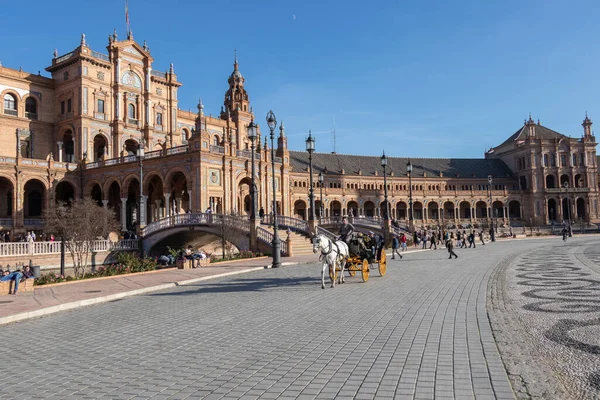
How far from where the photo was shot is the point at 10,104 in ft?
173

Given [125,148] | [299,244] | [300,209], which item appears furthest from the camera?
[300,209]

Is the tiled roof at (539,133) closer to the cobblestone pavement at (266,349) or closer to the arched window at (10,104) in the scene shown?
the arched window at (10,104)

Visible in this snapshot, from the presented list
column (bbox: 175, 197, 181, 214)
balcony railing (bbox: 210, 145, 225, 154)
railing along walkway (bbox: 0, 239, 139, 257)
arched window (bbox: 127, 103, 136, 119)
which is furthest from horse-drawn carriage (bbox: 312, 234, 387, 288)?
arched window (bbox: 127, 103, 136, 119)

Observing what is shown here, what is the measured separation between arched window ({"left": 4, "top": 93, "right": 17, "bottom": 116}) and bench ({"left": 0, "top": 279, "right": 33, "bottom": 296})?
44368 millimetres

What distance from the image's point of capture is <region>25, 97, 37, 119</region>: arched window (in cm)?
5469

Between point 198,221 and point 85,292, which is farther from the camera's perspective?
point 198,221

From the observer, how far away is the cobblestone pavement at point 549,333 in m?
5.81

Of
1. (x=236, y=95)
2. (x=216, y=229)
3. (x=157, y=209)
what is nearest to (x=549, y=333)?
(x=216, y=229)

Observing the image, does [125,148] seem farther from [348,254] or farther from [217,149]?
[348,254]

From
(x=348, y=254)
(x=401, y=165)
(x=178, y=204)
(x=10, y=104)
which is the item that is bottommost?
(x=348, y=254)

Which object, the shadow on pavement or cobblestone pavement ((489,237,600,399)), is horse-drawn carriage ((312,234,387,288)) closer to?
the shadow on pavement

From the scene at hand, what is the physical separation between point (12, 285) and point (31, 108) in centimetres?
4717

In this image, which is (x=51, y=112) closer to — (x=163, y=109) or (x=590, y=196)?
(x=163, y=109)

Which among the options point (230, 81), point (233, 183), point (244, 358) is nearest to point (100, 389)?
point (244, 358)
